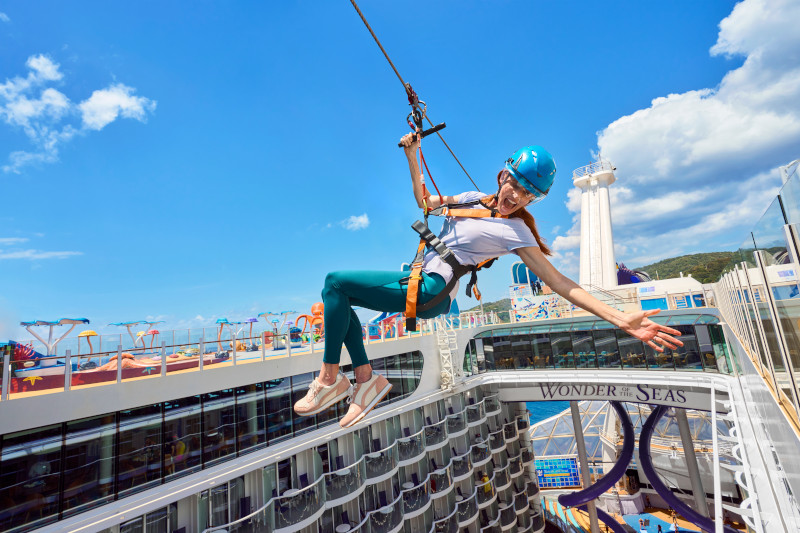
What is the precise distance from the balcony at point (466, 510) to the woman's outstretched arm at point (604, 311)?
1887cm

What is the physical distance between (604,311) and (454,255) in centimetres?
103

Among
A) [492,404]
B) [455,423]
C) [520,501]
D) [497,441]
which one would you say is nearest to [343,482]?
[455,423]

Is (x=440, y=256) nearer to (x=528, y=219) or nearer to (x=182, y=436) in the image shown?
(x=528, y=219)

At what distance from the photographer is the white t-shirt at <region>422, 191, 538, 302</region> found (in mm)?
2666

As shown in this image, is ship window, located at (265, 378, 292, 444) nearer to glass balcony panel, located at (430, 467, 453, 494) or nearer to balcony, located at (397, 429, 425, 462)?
balcony, located at (397, 429, 425, 462)

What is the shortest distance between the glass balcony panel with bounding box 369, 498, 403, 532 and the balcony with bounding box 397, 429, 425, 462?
1.67m

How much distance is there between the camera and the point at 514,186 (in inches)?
104

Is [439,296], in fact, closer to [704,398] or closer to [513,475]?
[704,398]

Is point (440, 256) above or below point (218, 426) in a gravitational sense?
above

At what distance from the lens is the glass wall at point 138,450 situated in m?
7.35

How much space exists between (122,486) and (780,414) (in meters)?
11.4

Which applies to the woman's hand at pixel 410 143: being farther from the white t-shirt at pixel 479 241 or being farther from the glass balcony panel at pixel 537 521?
the glass balcony panel at pixel 537 521

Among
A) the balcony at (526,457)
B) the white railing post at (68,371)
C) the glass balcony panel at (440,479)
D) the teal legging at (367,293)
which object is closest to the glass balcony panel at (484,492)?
the glass balcony panel at (440,479)

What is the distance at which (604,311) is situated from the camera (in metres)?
2.30
